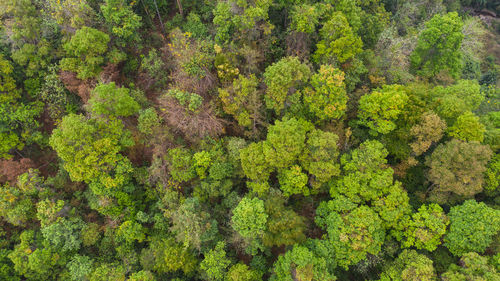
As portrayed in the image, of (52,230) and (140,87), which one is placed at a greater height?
(140,87)

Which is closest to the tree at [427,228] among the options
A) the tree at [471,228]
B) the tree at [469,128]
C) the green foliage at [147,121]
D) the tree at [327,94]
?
the tree at [471,228]

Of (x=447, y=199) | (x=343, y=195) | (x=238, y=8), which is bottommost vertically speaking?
(x=447, y=199)

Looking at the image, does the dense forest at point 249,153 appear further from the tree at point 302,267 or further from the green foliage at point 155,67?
the green foliage at point 155,67

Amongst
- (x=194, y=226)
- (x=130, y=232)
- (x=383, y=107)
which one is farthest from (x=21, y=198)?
(x=383, y=107)

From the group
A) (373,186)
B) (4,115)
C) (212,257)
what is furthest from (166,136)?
(373,186)

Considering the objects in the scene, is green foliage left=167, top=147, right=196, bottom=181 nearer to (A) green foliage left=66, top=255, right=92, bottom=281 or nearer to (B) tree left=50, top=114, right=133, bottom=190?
(B) tree left=50, top=114, right=133, bottom=190

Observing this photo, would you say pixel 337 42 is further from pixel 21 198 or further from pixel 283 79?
pixel 21 198

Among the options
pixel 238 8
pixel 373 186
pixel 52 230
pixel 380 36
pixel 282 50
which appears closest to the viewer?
pixel 373 186

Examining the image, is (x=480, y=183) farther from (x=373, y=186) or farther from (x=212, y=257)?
(x=212, y=257)
